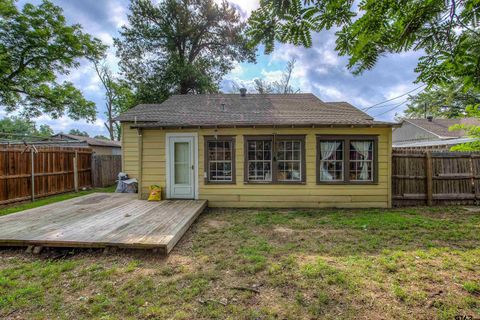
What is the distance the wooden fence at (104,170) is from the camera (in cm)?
1124

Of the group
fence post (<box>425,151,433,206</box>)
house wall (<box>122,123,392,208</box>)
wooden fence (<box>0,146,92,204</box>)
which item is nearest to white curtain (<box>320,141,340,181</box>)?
house wall (<box>122,123,392,208</box>)

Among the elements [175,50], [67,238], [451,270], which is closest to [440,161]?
[451,270]

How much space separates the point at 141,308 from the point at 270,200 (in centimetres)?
493

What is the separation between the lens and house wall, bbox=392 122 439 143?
17670 mm

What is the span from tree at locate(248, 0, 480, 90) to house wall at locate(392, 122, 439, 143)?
61.7ft

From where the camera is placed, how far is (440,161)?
708 centimetres

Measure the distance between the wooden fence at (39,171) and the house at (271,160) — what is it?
4.12m

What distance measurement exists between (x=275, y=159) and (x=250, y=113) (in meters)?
2.11

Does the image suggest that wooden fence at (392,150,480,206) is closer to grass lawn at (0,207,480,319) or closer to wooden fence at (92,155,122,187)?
grass lawn at (0,207,480,319)

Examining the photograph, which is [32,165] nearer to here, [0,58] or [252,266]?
[0,58]

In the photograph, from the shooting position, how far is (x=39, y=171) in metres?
8.28

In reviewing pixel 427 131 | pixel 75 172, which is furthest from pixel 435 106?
pixel 75 172

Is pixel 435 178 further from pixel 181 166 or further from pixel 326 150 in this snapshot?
pixel 181 166

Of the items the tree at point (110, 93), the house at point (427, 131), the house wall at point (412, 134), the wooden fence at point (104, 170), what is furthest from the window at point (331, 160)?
the tree at point (110, 93)
